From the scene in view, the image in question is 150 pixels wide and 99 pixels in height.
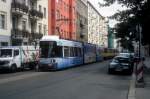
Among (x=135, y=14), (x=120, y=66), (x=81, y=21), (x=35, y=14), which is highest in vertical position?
(x=81, y=21)

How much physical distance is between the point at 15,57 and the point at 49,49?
3.07 m

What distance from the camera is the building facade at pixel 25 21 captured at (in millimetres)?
50531

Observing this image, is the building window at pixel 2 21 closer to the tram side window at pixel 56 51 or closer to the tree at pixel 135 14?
the tree at pixel 135 14

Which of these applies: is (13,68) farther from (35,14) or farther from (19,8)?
(35,14)

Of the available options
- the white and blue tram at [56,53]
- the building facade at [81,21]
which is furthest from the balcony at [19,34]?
the building facade at [81,21]

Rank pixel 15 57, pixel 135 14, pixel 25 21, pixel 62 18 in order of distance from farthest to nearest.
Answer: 1. pixel 62 18
2. pixel 25 21
3. pixel 135 14
4. pixel 15 57

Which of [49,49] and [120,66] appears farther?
[49,49]

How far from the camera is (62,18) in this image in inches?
3214

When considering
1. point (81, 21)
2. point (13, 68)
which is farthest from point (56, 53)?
point (81, 21)

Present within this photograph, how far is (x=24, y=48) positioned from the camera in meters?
38.1

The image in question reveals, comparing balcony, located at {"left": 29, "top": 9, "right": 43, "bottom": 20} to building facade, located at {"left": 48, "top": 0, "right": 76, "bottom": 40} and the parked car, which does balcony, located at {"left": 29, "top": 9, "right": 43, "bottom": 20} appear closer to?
building facade, located at {"left": 48, "top": 0, "right": 76, "bottom": 40}

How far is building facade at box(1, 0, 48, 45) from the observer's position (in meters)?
50.5

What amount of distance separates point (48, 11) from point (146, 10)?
119ft

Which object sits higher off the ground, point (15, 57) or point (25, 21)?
point (25, 21)
